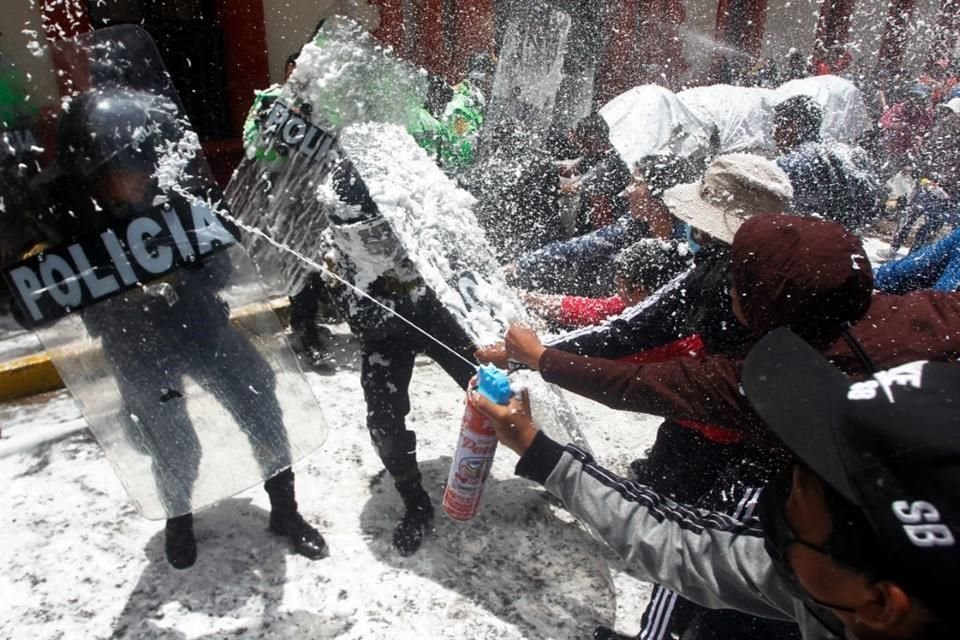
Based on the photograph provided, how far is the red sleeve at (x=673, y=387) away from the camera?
1.56 m

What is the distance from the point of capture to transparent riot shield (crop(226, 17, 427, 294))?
2.75 meters

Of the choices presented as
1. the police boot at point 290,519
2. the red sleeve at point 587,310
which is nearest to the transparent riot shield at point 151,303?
the police boot at point 290,519

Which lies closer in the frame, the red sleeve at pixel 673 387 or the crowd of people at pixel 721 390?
the crowd of people at pixel 721 390

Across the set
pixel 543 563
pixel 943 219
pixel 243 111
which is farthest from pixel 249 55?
pixel 943 219

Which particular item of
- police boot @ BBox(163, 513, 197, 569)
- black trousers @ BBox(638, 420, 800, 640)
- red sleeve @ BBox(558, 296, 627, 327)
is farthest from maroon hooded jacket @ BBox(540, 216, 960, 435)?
police boot @ BBox(163, 513, 197, 569)

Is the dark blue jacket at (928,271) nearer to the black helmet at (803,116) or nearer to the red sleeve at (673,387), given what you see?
the red sleeve at (673,387)

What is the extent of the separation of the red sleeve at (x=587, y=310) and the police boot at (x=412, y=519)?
0.92 metres

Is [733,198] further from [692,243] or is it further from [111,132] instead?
[111,132]

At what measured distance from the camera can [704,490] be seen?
2.25m

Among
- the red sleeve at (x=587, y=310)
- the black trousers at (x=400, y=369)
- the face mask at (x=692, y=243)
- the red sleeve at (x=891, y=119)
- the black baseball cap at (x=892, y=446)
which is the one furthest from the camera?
the red sleeve at (x=891, y=119)

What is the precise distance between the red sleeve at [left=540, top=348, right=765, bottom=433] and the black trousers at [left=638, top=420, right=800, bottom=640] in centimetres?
31

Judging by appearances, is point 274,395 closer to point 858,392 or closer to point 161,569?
point 161,569

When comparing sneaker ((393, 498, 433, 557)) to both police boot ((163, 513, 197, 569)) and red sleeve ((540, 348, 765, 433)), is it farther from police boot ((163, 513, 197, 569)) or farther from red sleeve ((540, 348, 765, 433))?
red sleeve ((540, 348, 765, 433))

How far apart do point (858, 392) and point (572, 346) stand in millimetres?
1428
